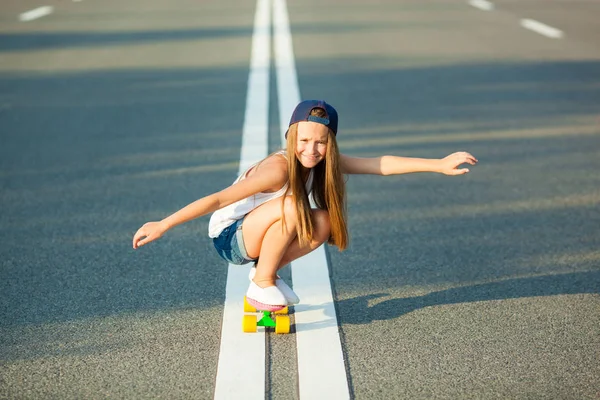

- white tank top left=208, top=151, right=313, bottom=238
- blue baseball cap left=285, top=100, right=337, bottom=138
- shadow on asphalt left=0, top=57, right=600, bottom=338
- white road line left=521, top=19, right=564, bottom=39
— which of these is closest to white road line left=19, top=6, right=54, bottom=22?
shadow on asphalt left=0, top=57, right=600, bottom=338

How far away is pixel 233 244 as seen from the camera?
4285 mm

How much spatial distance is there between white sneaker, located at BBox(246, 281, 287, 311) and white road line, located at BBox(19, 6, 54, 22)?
14259 millimetres

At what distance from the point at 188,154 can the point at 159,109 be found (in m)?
1.94

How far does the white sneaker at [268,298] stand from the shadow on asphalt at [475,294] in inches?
14.5

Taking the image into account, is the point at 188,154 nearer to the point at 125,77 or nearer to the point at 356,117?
the point at 356,117

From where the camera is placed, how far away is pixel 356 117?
30.3 ft

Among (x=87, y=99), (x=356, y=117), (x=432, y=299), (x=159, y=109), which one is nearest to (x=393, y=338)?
(x=432, y=299)

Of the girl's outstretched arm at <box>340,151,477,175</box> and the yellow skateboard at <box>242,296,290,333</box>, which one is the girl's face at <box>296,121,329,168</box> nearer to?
the girl's outstretched arm at <box>340,151,477,175</box>

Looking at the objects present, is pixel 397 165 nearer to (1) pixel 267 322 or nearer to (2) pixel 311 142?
(2) pixel 311 142

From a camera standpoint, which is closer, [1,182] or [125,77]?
[1,182]

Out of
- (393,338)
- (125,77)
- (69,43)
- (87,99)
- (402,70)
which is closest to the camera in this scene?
(393,338)

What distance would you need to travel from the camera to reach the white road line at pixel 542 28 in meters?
15.8

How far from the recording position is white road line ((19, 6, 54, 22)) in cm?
1730

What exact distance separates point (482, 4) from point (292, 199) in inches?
741
